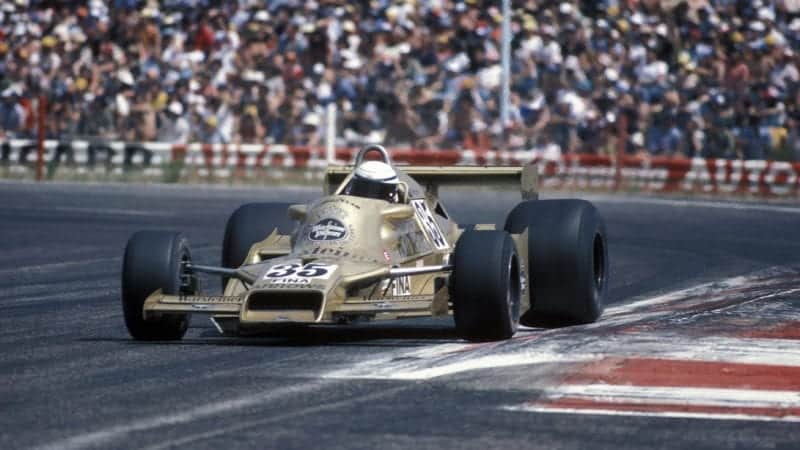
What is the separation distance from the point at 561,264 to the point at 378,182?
4.24ft

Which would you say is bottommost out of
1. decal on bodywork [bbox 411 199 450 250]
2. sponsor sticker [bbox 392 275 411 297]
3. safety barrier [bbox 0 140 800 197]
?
safety barrier [bbox 0 140 800 197]

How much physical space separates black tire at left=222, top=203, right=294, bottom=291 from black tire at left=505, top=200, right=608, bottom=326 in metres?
1.69

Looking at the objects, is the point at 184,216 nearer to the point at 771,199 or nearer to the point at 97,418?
the point at 771,199

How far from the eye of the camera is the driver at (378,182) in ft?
39.0

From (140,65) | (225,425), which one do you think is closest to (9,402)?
(225,425)

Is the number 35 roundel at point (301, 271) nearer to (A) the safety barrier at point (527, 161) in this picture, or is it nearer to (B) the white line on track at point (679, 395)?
(B) the white line on track at point (679, 395)

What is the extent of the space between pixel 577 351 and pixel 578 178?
20.4 m

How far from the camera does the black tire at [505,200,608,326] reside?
11.8m

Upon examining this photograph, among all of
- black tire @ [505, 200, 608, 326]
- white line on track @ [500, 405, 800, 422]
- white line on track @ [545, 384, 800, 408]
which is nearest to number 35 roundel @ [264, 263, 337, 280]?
black tire @ [505, 200, 608, 326]

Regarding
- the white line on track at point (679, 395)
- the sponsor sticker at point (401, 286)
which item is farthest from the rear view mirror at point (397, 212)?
the white line on track at point (679, 395)

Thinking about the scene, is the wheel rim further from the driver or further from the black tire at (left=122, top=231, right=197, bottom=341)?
the black tire at (left=122, top=231, right=197, bottom=341)

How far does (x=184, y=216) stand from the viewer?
25031mm

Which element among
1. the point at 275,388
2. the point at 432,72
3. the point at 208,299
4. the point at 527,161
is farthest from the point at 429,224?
the point at 527,161

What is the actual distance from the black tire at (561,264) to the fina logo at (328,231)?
1354mm
